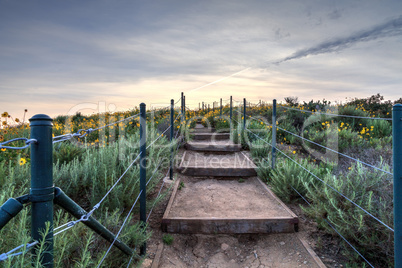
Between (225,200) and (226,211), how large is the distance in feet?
1.51

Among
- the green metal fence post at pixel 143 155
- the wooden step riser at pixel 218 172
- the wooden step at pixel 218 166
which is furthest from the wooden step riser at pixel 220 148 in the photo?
the green metal fence post at pixel 143 155

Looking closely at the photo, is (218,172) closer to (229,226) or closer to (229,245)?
(229,226)

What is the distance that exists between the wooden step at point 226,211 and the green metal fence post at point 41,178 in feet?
7.39

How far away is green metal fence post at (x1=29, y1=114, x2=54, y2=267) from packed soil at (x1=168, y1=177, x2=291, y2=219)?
2430 mm

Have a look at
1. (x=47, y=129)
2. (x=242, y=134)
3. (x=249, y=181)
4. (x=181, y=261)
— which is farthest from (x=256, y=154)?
(x=47, y=129)

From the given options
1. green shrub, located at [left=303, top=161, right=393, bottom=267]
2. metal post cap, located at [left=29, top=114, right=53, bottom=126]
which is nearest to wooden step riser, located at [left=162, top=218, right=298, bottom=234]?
green shrub, located at [left=303, top=161, right=393, bottom=267]

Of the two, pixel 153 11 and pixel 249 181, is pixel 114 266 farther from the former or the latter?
pixel 153 11

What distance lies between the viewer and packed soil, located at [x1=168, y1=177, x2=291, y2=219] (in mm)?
3645

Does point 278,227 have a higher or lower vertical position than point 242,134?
lower

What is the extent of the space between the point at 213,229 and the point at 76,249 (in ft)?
5.93

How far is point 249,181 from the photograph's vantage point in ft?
17.0

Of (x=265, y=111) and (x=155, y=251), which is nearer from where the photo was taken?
(x=155, y=251)

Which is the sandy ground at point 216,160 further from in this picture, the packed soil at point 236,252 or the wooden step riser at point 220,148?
the packed soil at point 236,252

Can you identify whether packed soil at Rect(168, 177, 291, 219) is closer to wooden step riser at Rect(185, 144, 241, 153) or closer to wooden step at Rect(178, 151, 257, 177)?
wooden step at Rect(178, 151, 257, 177)
